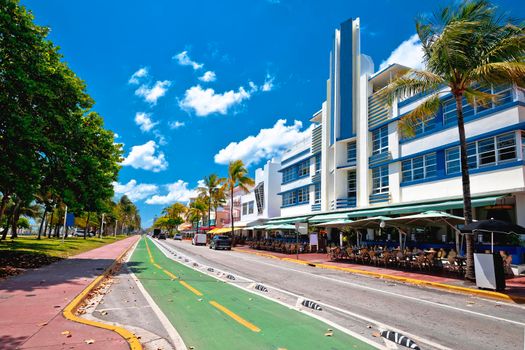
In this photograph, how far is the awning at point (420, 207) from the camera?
1834 centimetres

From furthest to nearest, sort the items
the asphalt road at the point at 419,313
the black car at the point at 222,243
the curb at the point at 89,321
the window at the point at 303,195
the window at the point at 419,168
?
the black car at the point at 222,243, the window at the point at 303,195, the window at the point at 419,168, the asphalt road at the point at 419,313, the curb at the point at 89,321

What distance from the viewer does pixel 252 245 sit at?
139 feet

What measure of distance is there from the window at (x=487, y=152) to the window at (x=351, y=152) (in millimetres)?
10168

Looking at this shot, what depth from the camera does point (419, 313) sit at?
8836mm

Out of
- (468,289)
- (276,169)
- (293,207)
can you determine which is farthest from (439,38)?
(276,169)

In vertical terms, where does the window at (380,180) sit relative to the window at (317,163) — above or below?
below

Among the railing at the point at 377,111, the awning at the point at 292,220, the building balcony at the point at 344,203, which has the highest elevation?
the railing at the point at 377,111

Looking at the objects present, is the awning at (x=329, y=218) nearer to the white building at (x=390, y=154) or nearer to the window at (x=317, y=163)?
the white building at (x=390, y=154)

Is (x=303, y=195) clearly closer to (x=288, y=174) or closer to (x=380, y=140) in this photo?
(x=288, y=174)

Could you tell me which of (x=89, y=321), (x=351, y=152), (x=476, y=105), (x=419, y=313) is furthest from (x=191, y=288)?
(x=351, y=152)

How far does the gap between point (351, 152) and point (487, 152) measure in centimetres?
1323

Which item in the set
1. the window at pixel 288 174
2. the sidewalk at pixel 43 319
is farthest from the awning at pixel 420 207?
the sidewalk at pixel 43 319

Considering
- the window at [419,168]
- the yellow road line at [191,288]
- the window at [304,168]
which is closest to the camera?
the yellow road line at [191,288]

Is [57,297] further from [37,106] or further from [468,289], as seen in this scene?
[468,289]
